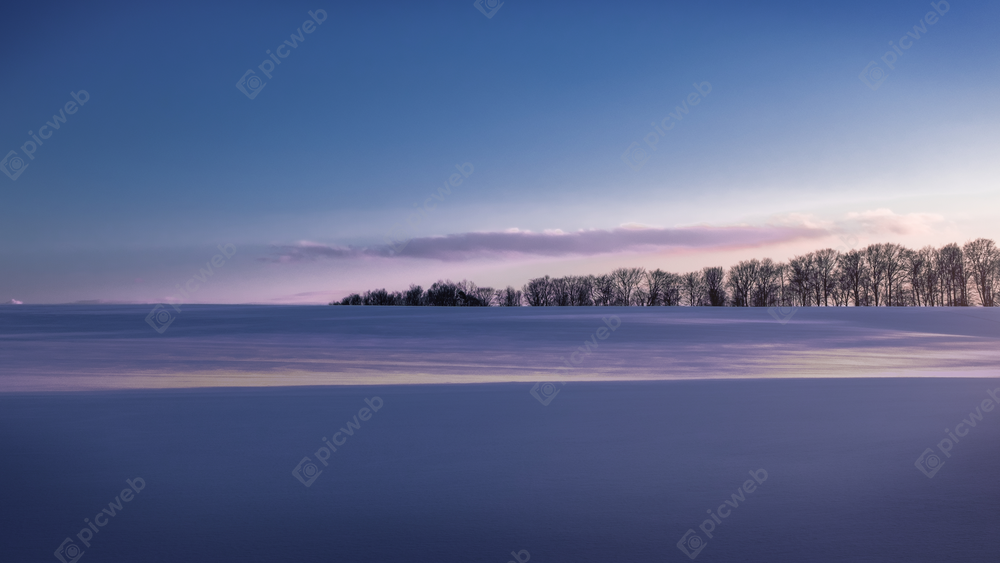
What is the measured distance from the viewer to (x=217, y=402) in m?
6.56

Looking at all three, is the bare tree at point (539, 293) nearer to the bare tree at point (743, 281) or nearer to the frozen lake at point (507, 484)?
the bare tree at point (743, 281)

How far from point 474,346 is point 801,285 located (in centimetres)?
3981

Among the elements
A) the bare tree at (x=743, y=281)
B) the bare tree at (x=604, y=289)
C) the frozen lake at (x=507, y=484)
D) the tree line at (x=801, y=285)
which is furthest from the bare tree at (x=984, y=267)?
the frozen lake at (x=507, y=484)

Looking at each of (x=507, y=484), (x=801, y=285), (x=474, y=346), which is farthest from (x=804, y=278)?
(x=507, y=484)

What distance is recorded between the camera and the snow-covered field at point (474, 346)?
10.9m

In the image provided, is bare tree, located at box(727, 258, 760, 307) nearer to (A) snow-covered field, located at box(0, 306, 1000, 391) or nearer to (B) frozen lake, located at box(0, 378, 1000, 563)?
(A) snow-covered field, located at box(0, 306, 1000, 391)

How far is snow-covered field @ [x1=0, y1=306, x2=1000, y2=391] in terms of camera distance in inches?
430

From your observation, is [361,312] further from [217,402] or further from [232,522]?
[232,522]

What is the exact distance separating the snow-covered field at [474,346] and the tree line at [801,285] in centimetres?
1686

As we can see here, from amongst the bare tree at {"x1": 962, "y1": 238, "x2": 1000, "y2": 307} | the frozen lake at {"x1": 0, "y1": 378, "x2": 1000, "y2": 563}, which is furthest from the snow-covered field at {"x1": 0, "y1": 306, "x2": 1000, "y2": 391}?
the bare tree at {"x1": 962, "y1": 238, "x2": 1000, "y2": 307}

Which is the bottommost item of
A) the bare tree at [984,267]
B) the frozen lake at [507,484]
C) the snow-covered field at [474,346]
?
the snow-covered field at [474,346]

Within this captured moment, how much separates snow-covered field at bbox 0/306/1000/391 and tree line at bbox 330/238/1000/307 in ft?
55.3

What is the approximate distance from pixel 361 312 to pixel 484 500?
26.2 meters

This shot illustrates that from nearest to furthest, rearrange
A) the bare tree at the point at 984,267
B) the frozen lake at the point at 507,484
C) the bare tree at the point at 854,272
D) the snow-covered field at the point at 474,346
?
the frozen lake at the point at 507,484, the snow-covered field at the point at 474,346, the bare tree at the point at 984,267, the bare tree at the point at 854,272
